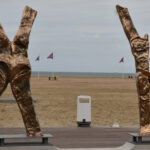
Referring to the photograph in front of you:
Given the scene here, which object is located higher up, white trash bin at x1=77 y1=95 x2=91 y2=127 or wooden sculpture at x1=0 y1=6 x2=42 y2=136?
wooden sculpture at x1=0 y1=6 x2=42 y2=136

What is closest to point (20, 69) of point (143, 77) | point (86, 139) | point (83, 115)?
point (143, 77)

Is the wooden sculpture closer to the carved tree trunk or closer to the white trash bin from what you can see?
the carved tree trunk

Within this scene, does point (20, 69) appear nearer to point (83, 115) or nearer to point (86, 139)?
point (86, 139)

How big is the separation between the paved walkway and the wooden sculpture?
2.89 ft

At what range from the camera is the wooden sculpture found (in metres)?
12.6

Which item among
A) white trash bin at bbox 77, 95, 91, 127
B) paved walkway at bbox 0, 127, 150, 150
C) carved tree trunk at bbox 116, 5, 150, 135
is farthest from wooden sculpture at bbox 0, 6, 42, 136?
white trash bin at bbox 77, 95, 91, 127

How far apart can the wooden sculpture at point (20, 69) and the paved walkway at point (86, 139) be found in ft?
2.89

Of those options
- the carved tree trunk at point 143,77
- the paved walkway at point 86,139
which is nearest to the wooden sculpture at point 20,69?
the paved walkway at point 86,139

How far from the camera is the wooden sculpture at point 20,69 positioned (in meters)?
12.6

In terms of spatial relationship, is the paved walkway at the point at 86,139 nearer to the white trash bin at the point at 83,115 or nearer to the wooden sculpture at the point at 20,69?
the white trash bin at the point at 83,115

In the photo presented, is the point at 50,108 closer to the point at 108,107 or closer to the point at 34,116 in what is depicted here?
the point at 108,107

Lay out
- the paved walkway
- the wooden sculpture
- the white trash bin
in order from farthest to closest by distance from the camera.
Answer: the white trash bin, the paved walkway, the wooden sculpture

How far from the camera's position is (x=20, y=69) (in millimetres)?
12727

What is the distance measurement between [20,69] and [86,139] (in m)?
4.20
